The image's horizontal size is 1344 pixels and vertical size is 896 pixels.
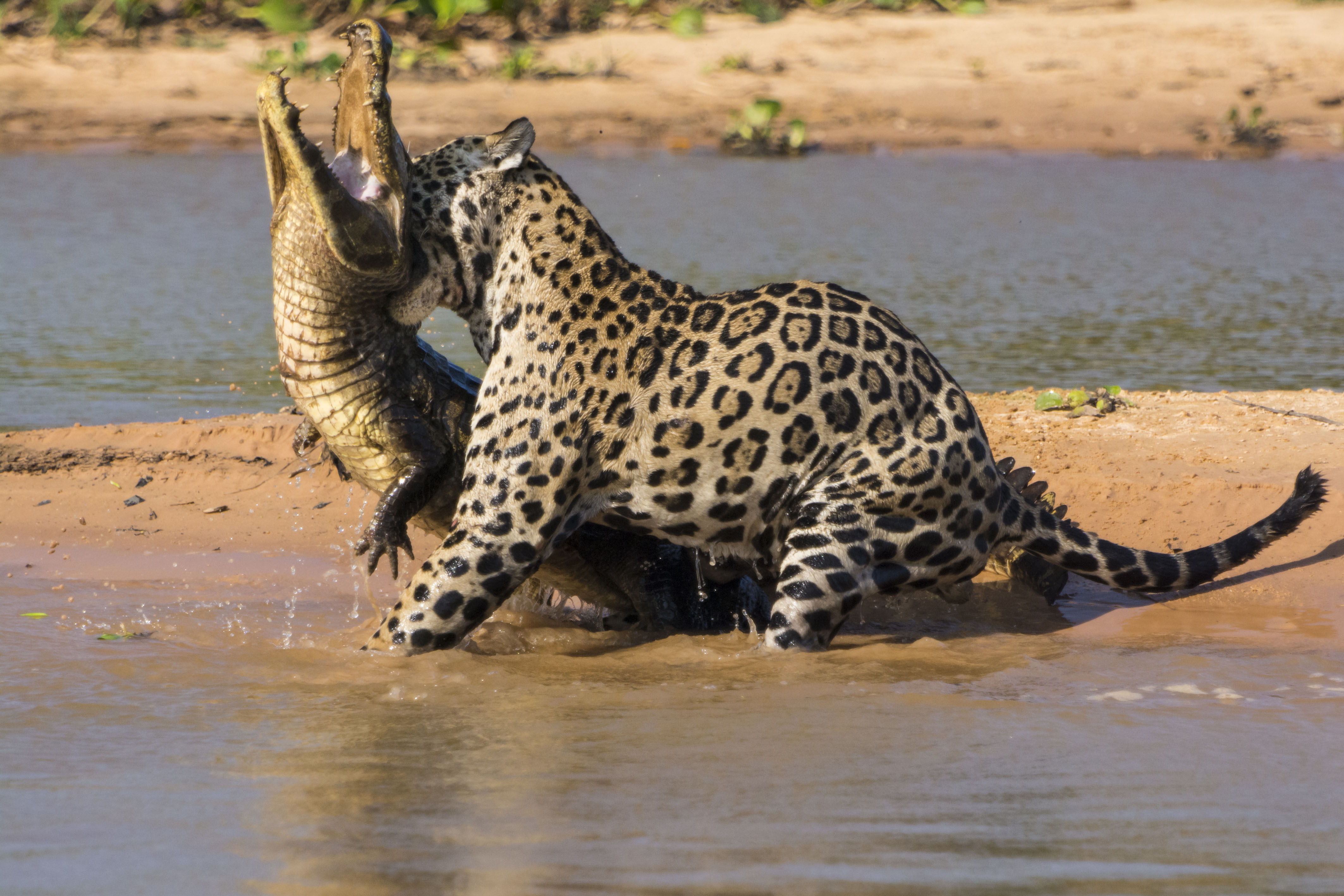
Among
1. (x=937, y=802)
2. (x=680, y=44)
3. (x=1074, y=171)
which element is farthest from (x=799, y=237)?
(x=937, y=802)

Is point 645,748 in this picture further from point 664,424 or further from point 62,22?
point 62,22

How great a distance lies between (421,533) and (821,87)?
14298 mm

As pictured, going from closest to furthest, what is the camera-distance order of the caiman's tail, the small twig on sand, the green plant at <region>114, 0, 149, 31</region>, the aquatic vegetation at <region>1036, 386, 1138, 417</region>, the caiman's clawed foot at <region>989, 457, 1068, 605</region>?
the caiman's tail < the caiman's clawed foot at <region>989, 457, 1068, 605</region> < the small twig on sand < the aquatic vegetation at <region>1036, 386, 1138, 417</region> < the green plant at <region>114, 0, 149, 31</region>

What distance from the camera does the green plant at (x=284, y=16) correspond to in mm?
19531

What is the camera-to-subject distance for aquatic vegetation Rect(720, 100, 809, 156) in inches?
711

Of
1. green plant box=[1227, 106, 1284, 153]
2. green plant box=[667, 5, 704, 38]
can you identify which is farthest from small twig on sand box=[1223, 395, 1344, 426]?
green plant box=[667, 5, 704, 38]

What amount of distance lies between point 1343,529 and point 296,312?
3.84 m

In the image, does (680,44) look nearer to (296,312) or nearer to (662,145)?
(662,145)

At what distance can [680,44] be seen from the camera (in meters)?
20.7

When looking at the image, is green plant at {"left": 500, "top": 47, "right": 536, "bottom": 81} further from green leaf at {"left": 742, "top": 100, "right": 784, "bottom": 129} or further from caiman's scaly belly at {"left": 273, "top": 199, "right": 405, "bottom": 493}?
caiman's scaly belly at {"left": 273, "top": 199, "right": 405, "bottom": 493}

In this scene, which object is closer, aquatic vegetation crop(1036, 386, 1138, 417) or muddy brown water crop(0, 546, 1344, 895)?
muddy brown water crop(0, 546, 1344, 895)

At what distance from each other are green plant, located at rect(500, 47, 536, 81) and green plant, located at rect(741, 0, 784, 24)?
11.1 ft

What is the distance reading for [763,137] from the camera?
59.2 feet

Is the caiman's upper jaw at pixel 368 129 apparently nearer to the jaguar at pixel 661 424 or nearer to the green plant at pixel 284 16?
the jaguar at pixel 661 424
